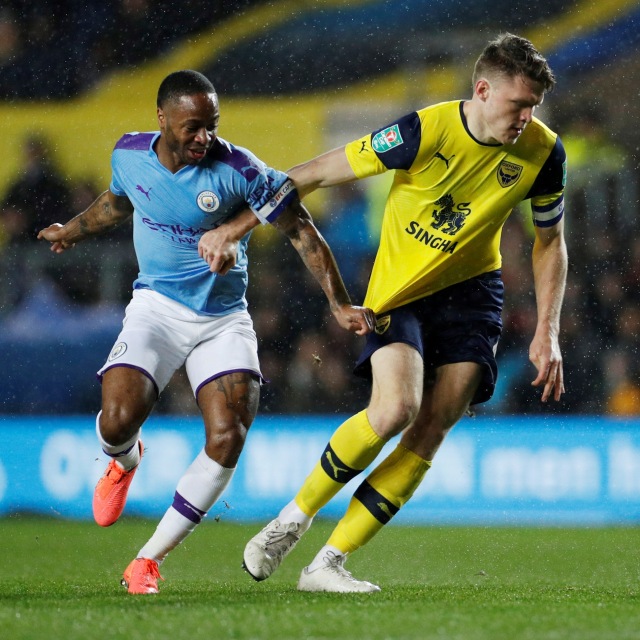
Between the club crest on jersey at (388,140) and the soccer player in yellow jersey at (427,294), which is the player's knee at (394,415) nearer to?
the soccer player in yellow jersey at (427,294)

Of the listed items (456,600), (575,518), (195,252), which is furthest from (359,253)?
(456,600)

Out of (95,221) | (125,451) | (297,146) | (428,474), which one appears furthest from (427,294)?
(297,146)

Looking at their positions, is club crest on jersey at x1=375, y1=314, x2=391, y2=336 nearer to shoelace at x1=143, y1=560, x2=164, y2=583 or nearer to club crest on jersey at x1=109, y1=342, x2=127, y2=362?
club crest on jersey at x1=109, y1=342, x2=127, y2=362

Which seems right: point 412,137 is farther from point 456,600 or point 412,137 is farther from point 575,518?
point 575,518

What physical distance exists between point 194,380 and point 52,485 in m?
4.00

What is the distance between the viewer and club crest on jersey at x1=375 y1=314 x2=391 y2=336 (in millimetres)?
4410

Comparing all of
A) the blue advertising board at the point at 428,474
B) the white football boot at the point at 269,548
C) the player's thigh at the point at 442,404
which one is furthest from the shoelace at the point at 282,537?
the blue advertising board at the point at 428,474

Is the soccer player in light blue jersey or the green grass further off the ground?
the soccer player in light blue jersey

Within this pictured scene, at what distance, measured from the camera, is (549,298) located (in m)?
4.59

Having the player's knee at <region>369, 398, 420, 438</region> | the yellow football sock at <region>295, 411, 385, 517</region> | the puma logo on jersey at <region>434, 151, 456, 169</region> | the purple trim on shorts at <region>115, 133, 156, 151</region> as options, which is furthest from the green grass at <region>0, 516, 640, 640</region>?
the purple trim on shorts at <region>115, 133, 156, 151</region>

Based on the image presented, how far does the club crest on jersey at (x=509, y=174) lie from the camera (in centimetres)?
442

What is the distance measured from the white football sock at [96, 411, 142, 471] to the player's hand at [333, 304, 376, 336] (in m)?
1.06

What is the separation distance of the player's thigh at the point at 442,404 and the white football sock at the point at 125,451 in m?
1.15

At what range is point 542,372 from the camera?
436cm
